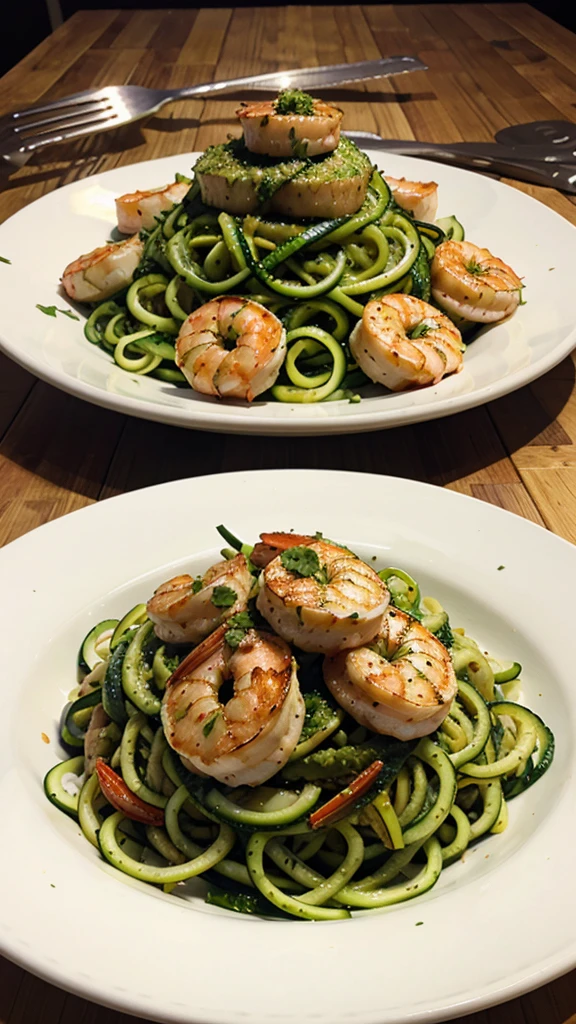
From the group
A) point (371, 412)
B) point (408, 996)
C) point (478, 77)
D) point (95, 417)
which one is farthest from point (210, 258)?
point (478, 77)

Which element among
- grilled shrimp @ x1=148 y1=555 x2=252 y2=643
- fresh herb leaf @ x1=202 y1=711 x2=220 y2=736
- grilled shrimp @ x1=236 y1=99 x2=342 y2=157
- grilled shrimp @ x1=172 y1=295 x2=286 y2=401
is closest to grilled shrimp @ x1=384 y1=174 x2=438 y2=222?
grilled shrimp @ x1=236 y1=99 x2=342 y2=157

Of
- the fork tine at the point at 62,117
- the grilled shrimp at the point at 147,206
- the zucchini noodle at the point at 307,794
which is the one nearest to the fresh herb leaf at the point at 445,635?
the zucchini noodle at the point at 307,794

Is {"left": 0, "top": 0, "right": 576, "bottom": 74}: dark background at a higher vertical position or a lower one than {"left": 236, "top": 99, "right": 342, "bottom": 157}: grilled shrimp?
lower

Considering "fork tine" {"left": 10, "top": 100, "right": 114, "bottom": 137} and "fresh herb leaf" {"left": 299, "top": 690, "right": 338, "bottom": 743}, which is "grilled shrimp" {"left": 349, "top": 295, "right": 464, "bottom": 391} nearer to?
"fresh herb leaf" {"left": 299, "top": 690, "right": 338, "bottom": 743}

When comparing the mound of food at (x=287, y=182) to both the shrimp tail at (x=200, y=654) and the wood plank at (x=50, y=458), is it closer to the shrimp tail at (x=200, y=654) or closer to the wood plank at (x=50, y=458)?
the wood plank at (x=50, y=458)

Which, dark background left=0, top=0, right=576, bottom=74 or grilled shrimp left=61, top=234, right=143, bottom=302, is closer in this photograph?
grilled shrimp left=61, top=234, right=143, bottom=302

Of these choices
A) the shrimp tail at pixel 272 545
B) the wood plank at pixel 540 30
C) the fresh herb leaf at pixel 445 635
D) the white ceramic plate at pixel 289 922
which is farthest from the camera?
the wood plank at pixel 540 30
